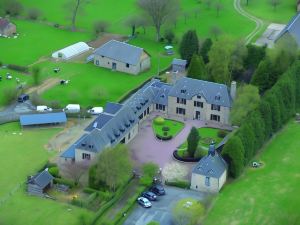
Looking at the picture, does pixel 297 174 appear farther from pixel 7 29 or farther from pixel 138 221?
pixel 7 29

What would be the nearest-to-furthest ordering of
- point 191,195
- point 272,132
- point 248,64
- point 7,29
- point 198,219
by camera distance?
point 198,219 → point 191,195 → point 272,132 → point 248,64 → point 7,29

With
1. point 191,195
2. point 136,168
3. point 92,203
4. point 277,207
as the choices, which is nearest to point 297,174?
point 277,207

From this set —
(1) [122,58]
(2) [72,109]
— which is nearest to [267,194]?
(2) [72,109]

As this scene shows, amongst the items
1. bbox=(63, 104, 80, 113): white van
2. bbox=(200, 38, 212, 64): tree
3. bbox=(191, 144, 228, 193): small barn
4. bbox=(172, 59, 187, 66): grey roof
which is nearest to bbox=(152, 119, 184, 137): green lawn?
bbox=(63, 104, 80, 113): white van

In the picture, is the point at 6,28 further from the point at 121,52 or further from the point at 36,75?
the point at 121,52

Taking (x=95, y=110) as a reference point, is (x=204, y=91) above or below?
above

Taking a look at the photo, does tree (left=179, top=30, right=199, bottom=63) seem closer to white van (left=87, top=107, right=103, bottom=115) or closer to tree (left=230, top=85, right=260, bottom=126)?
white van (left=87, top=107, right=103, bottom=115)
